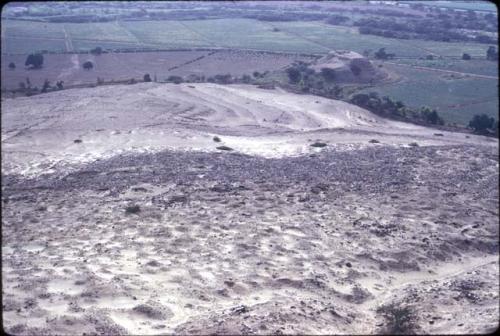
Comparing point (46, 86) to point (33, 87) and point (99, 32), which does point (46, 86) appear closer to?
point (33, 87)

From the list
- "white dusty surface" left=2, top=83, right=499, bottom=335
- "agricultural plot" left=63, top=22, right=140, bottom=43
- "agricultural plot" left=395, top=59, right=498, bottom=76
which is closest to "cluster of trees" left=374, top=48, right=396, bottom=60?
"agricultural plot" left=395, top=59, right=498, bottom=76

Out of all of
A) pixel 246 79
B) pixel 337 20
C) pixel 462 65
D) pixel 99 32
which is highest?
pixel 337 20

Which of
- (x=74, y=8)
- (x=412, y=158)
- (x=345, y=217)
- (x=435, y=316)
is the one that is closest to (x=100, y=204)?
(x=345, y=217)

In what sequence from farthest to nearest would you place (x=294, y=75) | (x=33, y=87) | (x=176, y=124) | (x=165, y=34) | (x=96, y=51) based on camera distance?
(x=165, y=34), (x=96, y=51), (x=294, y=75), (x=33, y=87), (x=176, y=124)

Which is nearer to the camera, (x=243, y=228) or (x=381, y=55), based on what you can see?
(x=243, y=228)

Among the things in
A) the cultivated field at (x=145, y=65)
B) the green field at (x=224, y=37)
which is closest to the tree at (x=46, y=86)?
the cultivated field at (x=145, y=65)

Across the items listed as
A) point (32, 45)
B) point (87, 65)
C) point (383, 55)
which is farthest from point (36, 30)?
point (383, 55)
